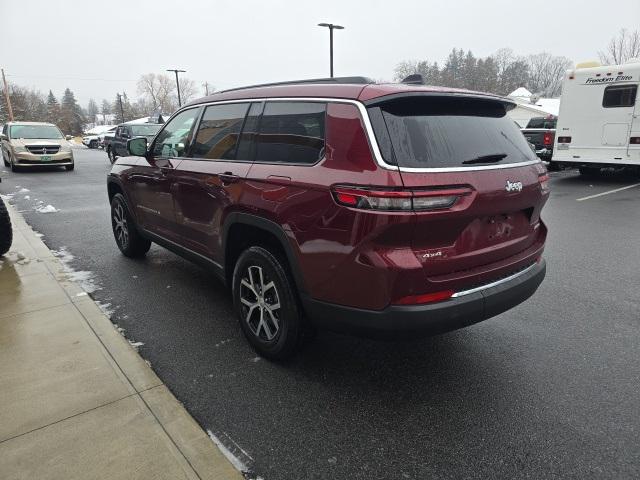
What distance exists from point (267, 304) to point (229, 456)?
1040 mm

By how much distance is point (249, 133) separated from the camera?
3297 millimetres

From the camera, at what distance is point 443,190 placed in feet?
7.77

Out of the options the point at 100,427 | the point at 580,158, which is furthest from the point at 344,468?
the point at 580,158

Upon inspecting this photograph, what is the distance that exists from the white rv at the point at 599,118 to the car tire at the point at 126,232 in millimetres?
11793

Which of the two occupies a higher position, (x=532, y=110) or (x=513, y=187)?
(x=532, y=110)

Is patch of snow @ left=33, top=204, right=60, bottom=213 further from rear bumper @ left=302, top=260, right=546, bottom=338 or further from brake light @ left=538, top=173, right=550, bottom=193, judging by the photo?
brake light @ left=538, top=173, right=550, bottom=193

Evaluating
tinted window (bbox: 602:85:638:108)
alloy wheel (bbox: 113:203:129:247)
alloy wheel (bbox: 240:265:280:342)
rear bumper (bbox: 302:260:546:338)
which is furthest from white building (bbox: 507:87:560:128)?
alloy wheel (bbox: 240:265:280:342)

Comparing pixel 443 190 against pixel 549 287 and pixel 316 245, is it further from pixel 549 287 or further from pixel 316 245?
pixel 549 287

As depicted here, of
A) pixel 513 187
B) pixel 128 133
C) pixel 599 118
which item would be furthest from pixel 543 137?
pixel 128 133

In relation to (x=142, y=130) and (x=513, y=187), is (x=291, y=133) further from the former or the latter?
(x=142, y=130)

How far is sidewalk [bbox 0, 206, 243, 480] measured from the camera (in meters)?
2.17

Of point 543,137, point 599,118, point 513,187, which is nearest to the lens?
point 513,187

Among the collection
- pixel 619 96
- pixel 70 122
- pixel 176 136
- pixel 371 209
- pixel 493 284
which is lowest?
pixel 493 284

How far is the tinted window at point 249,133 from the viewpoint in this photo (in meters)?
3.25
